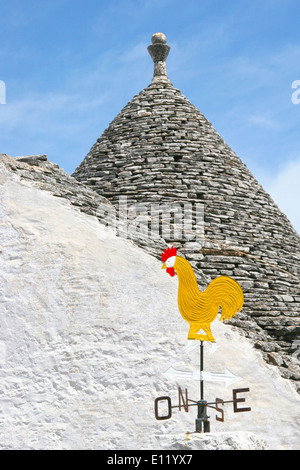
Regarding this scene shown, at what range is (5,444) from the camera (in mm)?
6641

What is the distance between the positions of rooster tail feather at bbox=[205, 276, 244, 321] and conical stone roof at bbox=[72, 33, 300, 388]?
6.42 ft

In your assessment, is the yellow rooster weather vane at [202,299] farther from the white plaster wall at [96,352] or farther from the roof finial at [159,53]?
the roof finial at [159,53]

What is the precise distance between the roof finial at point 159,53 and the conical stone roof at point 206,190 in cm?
2

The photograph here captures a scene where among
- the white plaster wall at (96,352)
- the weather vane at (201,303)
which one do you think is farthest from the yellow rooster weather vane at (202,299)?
the white plaster wall at (96,352)

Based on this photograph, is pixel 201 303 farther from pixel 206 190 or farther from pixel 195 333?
pixel 206 190

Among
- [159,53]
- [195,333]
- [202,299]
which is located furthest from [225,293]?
[159,53]

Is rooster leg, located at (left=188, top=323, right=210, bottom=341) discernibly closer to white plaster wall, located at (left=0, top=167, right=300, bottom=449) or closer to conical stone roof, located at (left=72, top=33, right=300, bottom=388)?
white plaster wall, located at (left=0, top=167, right=300, bottom=449)

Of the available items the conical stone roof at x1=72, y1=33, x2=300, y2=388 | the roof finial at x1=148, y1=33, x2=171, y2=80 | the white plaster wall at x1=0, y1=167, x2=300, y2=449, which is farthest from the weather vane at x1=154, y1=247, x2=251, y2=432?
the roof finial at x1=148, y1=33, x2=171, y2=80

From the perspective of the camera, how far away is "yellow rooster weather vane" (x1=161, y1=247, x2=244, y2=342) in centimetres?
622

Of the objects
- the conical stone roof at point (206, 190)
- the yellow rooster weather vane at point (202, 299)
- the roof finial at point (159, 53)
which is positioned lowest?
the yellow rooster weather vane at point (202, 299)

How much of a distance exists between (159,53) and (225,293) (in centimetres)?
802

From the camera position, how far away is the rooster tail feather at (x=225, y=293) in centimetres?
635
